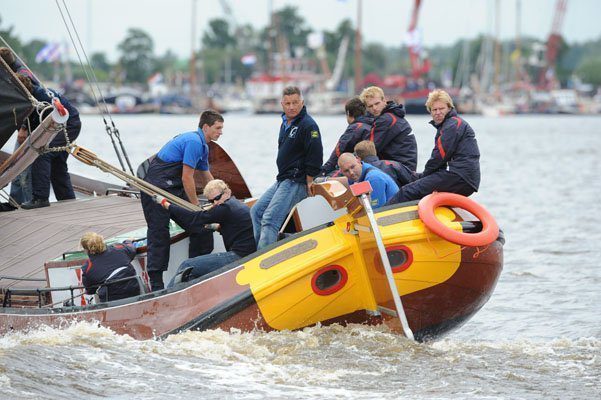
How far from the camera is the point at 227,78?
177 m

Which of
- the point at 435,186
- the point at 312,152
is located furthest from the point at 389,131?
the point at 435,186

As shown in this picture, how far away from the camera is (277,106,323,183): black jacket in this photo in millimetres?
11133

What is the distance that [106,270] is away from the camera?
1072 cm

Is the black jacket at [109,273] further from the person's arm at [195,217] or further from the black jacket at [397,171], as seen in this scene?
the black jacket at [397,171]

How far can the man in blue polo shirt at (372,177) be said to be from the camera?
Answer: 34.5 feet

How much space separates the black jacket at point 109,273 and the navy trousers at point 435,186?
2.44 meters

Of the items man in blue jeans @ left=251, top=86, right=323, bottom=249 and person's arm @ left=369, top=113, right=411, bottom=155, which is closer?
man in blue jeans @ left=251, top=86, right=323, bottom=249

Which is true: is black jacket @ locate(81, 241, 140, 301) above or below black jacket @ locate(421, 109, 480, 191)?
below

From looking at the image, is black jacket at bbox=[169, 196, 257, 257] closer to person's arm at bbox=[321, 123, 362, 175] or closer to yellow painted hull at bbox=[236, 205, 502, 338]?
yellow painted hull at bbox=[236, 205, 502, 338]

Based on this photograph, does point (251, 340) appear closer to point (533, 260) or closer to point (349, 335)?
point (349, 335)

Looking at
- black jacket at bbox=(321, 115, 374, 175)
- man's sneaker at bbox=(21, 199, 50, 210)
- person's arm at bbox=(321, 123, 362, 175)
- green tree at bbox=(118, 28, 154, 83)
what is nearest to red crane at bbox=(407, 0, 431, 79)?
green tree at bbox=(118, 28, 154, 83)

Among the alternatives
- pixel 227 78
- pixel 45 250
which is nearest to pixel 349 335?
pixel 45 250

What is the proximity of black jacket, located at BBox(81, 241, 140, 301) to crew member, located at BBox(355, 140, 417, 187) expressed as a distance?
2.29 metres

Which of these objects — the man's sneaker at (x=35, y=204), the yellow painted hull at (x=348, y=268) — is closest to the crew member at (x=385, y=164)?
the yellow painted hull at (x=348, y=268)
